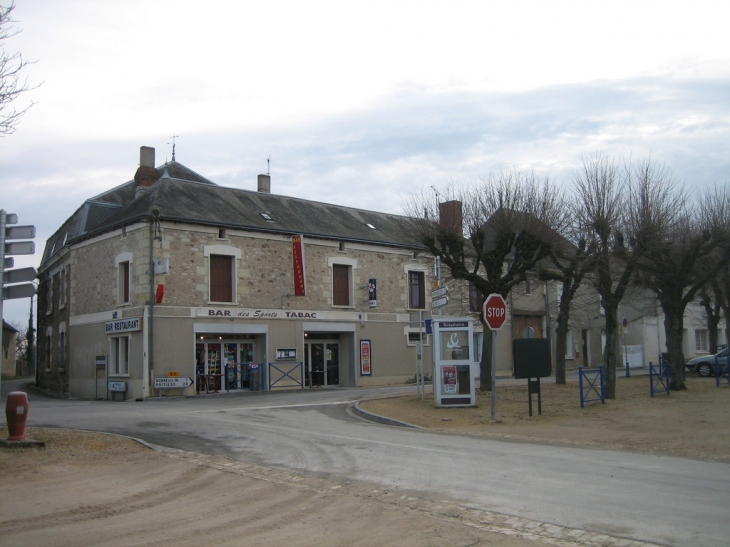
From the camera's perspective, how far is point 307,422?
15.7 m

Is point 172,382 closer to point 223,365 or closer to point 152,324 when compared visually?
point 152,324

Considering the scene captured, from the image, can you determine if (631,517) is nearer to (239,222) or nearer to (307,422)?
(307,422)

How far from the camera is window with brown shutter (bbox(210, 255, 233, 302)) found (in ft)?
85.6

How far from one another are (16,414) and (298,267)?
16890mm

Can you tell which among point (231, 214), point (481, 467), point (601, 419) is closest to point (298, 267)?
point (231, 214)

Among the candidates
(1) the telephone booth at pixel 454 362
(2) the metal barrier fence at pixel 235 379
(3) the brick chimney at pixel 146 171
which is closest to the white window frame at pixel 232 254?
(2) the metal barrier fence at pixel 235 379

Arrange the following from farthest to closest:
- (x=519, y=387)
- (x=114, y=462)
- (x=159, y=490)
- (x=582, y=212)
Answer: (x=519, y=387), (x=582, y=212), (x=114, y=462), (x=159, y=490)

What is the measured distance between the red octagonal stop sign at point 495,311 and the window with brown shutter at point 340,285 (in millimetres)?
14826

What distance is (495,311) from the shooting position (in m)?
15.2

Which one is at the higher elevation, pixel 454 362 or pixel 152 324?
pixel 152 324

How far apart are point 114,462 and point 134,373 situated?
14.8 meters

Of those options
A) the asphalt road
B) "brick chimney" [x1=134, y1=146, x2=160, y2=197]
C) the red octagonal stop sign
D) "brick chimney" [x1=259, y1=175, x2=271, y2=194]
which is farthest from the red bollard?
"brick chimney" [x1=259, y1=175, x2=271, y2=194]

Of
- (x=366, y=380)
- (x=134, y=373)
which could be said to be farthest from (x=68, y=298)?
(x=366, y=380)

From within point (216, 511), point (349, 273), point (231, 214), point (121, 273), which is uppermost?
point (231, 214)
